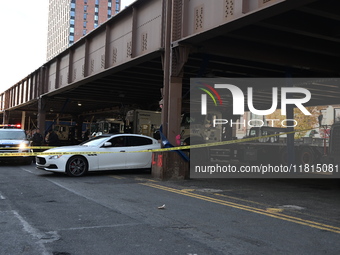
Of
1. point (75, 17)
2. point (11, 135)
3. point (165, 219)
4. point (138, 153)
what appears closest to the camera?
point (165, 219)

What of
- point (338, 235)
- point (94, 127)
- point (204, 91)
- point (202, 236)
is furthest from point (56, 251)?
point (94, 127)

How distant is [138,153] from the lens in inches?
507

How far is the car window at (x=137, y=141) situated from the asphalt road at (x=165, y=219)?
8.93 feet

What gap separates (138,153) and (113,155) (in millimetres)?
958

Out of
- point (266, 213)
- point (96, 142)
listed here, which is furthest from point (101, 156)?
point (266, 213)

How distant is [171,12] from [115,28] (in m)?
4.94

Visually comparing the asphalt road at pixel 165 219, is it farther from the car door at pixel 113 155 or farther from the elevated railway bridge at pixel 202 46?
the elevated railway bridge at pixel 202 46

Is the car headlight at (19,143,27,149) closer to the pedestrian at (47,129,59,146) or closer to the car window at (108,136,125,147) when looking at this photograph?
the pedestrian at (47,129,59,146)

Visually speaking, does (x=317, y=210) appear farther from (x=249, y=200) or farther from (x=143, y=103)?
(x=143, y=103)

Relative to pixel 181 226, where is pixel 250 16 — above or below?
above

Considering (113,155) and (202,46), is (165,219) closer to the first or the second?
(113,155)

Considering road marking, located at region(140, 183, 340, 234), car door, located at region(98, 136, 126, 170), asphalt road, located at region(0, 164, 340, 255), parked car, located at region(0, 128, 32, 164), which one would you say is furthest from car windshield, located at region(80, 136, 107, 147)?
parked car, located at region(0, 128, 32, 164)

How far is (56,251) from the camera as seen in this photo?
4.26 meters

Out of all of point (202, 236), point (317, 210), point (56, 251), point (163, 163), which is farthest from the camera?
point (163, 163)
